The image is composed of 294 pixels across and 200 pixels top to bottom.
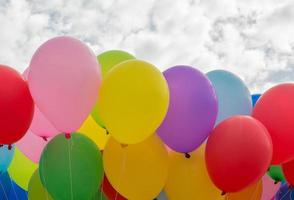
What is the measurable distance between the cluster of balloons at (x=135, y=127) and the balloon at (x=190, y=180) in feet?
0.03

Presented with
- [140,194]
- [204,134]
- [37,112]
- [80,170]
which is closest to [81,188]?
[80,170]

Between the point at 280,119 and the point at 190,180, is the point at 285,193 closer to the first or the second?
the point at 280,119

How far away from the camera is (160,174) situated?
4664mm

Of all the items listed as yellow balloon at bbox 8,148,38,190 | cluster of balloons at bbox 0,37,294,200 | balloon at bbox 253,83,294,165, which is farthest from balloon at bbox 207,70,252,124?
yellow balloon at bbox 8,148,38,190

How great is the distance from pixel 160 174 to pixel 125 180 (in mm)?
354

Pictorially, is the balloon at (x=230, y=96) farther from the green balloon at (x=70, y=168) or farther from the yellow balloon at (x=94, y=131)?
the green balloon at (x=70, y=168)

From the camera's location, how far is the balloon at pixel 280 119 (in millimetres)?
4781

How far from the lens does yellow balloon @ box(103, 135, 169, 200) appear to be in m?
4.61

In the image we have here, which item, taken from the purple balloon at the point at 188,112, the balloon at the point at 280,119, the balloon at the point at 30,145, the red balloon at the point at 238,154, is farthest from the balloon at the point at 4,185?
the balloon at the point at 280,119

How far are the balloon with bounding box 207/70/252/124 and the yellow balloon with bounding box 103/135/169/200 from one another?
0.95 m

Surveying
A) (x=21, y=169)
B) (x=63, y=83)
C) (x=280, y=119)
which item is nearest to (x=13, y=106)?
Answer: (x=63, y=83)

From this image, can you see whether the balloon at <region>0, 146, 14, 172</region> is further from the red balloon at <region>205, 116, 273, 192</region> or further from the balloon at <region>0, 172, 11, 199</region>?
the red balloon at <region>205, 116, 273, 192</region>

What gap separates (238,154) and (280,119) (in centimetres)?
72

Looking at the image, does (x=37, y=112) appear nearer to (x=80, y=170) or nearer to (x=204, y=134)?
(x=80, y=170)
